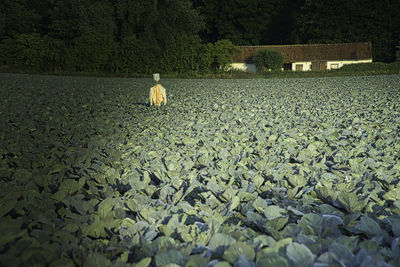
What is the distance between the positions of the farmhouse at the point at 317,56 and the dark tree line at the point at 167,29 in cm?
610

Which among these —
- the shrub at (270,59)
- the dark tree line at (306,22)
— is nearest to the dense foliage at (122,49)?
the shrub at (270,59)

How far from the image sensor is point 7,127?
676 cm

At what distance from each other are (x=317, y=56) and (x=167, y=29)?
20425 mm

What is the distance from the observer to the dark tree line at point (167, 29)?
113 feet

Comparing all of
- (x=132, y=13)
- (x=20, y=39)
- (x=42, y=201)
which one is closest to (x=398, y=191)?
(x=42, y=201)

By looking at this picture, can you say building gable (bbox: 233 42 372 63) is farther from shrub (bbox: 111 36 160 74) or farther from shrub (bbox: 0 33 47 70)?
shrub (bbox: 0 33 47 70)

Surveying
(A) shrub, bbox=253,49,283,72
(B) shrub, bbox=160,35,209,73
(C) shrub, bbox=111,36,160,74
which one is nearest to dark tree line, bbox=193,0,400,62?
(A) shrub, bbox=253,49,283,72

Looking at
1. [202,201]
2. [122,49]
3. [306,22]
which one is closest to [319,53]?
[306,22]

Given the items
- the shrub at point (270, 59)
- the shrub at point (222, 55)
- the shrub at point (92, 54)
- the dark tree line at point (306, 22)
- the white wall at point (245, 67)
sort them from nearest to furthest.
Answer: the shrub at point (92, 54)
the shrub at point (222, 55)
the shrub at point (270, 59)
the white wall at point (245, 67)
the dark tree line at point (306, 22)

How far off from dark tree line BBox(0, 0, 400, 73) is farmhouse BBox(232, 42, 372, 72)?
6102mm

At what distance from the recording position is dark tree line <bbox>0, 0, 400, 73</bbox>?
34562mm

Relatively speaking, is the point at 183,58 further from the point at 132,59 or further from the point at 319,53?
the point at 319,53

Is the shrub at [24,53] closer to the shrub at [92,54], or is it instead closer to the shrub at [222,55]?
the shrub at [92,54]

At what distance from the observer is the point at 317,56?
48.7 meters
